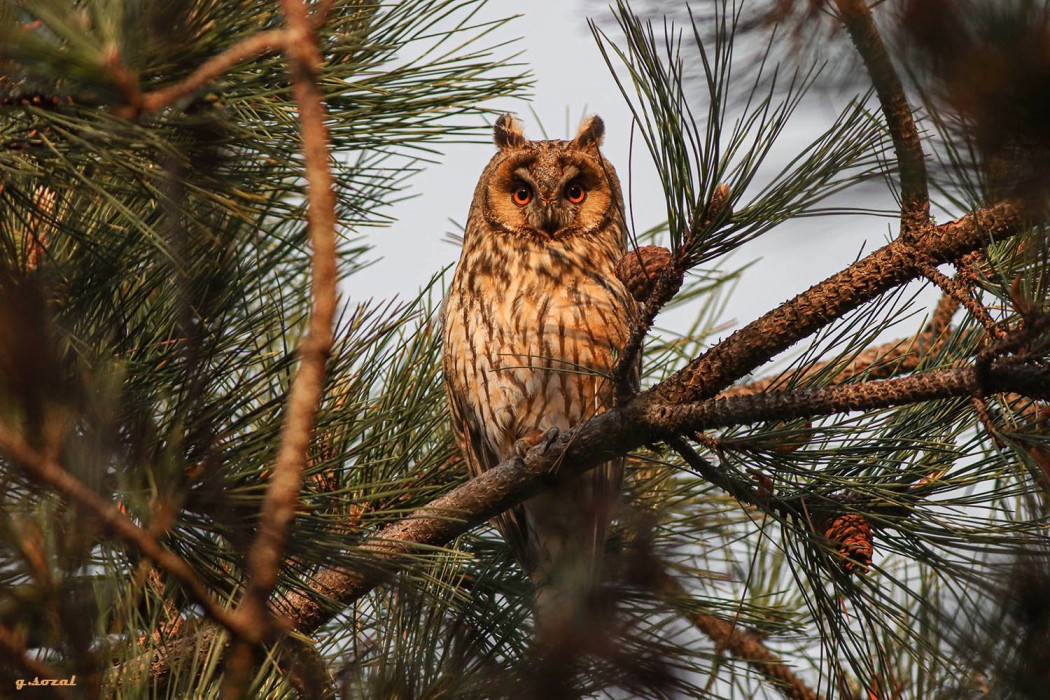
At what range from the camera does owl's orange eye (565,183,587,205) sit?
8.68 ft

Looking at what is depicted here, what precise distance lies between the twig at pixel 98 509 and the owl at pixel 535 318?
122 centimetres

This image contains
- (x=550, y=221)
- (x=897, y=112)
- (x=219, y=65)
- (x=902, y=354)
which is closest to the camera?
(x=219, y=65)

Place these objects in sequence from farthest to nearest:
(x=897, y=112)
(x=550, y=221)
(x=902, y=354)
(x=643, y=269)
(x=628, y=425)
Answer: (x=550, y=221) → (x=902, y=354) → (x=628, y=425) → (x=643, y=269) → (x=897, y=112)

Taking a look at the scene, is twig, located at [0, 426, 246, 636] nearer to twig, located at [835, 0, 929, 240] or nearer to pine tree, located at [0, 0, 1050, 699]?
pine tree, located at [0, 0, 1050, 699]

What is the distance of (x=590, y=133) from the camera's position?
271 centimetres

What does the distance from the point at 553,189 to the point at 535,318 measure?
0.43 meters

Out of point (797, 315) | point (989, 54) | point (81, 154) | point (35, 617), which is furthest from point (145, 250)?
point (989, 54)

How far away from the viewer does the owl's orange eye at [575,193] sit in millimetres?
2647

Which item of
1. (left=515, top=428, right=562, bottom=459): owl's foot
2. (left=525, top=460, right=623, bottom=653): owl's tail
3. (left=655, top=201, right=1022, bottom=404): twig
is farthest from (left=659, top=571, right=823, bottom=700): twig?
(left=655, top=201, right=1022, bottom=404): twig

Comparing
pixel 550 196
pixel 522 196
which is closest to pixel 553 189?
pixel 550 196

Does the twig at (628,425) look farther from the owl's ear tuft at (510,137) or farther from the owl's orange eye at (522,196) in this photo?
the owl's ear tuft at (510,137)

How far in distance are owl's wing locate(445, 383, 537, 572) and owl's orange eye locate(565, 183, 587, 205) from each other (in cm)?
66
